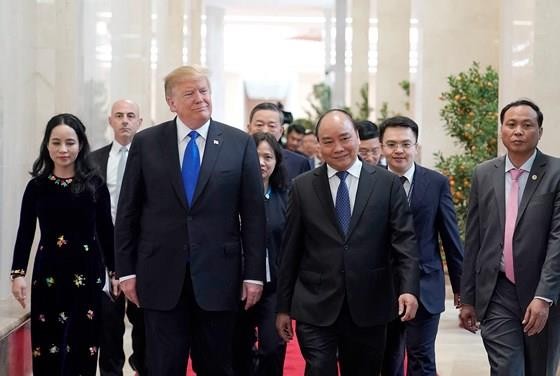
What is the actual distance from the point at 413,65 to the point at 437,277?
10.6m

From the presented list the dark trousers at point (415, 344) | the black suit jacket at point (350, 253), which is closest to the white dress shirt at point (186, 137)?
the black suit jacket at point (350, 253)

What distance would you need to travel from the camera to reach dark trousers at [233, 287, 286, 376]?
673 centimetres

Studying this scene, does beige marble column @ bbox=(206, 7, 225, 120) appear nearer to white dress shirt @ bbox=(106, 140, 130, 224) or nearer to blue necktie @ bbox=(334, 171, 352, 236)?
white dress shirt @ bbox=(106, 140, 130, 224)

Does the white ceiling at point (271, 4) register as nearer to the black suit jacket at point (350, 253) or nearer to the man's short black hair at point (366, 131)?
the man's short black hair at point (366, 131)

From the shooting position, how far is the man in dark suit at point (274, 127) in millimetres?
7754

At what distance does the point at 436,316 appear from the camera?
661 cm

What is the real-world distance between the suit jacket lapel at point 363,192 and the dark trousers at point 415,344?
1236mm

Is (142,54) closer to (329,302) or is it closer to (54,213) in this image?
(54,213)

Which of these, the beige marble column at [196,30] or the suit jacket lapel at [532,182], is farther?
the beige marble column at [196,30]

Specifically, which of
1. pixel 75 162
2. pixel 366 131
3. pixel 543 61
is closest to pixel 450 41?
pixel 543 61

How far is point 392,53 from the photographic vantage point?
2209cm

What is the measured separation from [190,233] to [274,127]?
2.40 meters

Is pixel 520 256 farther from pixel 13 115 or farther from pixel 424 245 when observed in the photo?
pixel 13 115

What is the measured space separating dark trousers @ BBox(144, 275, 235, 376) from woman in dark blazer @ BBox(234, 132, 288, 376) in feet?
3.78
